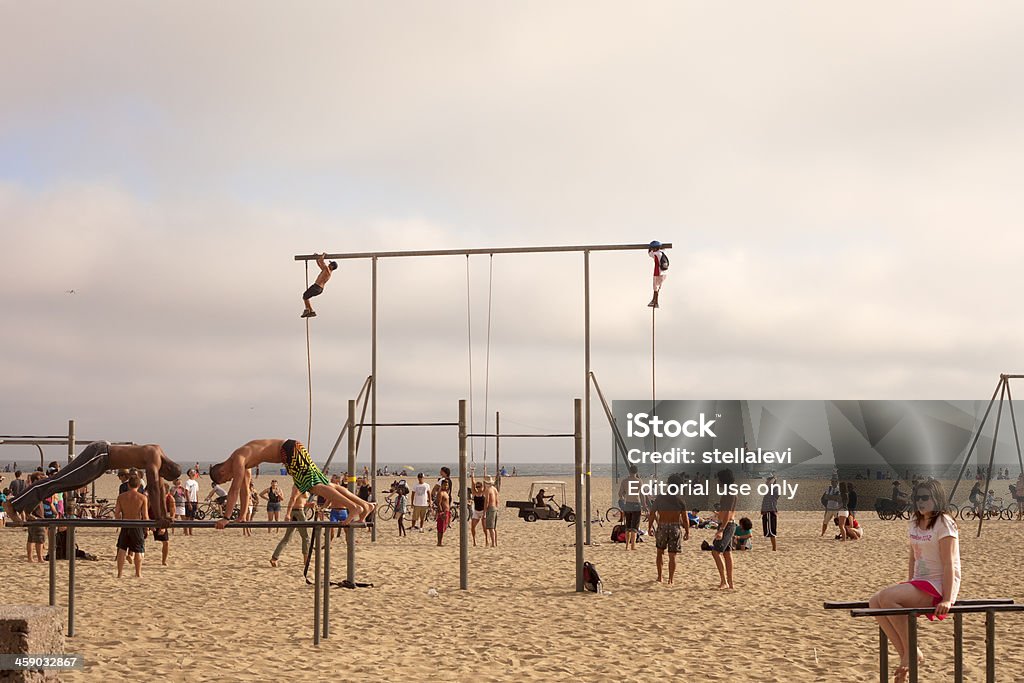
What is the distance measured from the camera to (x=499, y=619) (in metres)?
→ 12.7

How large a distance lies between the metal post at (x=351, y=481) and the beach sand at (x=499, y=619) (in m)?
0.38

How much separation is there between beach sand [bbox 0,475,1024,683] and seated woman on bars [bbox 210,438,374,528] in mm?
1473

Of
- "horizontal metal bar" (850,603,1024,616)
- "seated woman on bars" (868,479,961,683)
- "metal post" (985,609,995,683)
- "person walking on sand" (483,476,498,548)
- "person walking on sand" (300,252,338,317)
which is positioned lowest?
"person walking on sand" (483,476,498,548)

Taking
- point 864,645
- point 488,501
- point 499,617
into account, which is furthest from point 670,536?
point 488,501

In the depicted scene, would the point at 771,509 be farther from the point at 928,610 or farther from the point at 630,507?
the point at 928,610

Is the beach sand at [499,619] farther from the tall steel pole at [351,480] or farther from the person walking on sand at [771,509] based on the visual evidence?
the person walking on sand at [771,509]

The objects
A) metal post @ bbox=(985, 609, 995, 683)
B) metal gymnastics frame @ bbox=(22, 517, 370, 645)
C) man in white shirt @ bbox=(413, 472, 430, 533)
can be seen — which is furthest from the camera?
man in white shirt @ bbox=(413, 472, 430, 533)

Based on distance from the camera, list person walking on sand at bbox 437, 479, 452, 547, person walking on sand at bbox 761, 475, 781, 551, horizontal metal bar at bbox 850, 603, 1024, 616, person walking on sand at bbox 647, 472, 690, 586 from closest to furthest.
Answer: horizontal metal bar at bbox 850, 603, 1024, 616 < person walking on sand at bbox 647, 472, 690, 586 < person walking on sand at bbox 437, 479, 452, 547 < person walking on sand at bbox 761, 475, 781, 551

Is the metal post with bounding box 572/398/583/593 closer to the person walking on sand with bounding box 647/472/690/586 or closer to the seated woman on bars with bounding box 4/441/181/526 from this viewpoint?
the person walking on sand with bounding box 647/472/690/586

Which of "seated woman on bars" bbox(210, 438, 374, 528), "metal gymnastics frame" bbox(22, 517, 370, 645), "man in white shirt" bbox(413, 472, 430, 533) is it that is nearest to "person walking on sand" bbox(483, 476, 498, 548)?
"man in white shirt" bbox(413, 472, 430, 533)

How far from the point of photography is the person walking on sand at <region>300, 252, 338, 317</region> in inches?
803

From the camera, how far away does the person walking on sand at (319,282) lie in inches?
803

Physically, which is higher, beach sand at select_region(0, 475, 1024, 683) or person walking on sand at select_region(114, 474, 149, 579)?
person walking on sand at select_region(114, 474, 149, 579)

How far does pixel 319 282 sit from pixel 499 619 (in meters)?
9.60
